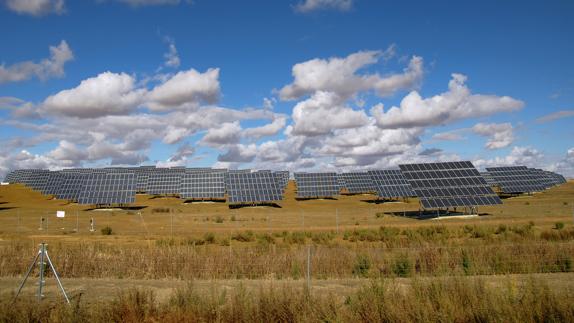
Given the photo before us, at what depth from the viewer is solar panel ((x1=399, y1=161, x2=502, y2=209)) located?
1588 inches

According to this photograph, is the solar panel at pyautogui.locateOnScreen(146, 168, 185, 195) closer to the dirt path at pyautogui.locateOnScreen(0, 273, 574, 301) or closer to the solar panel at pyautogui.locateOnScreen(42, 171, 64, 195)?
the solar panel at pyautogui.locateOnScreen(42, 171, 64, 195)

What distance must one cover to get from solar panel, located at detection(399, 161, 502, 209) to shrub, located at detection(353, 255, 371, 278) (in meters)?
24.2

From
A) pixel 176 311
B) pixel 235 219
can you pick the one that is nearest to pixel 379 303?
pixel 176 311

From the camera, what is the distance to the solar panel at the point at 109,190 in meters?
58.1

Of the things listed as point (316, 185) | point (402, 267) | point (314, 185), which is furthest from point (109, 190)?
point (402, 267)

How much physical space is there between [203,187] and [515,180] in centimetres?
5129

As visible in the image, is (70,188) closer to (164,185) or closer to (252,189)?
(164,185)

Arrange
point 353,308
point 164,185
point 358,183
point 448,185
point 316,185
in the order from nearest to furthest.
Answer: point 353,308
point 448,185
point 316,185
point 164,185
point 358,183

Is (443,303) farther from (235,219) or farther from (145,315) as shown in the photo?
(235,219)

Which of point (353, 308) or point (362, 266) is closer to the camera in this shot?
point (353, 308)

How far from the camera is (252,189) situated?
62.5 metres

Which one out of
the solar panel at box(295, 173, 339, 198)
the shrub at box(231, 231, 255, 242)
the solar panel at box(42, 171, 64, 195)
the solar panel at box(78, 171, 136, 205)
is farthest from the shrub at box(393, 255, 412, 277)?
the solar panel at box(42, 171, 64, 195)

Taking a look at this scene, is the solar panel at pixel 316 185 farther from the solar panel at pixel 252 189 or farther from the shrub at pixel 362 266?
the shrub at pixel 362 266

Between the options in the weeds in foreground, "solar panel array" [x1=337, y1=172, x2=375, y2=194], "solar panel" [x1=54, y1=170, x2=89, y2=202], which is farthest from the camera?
"solar panel array" [x1=337, y1=172, x2=375, y2=194]
